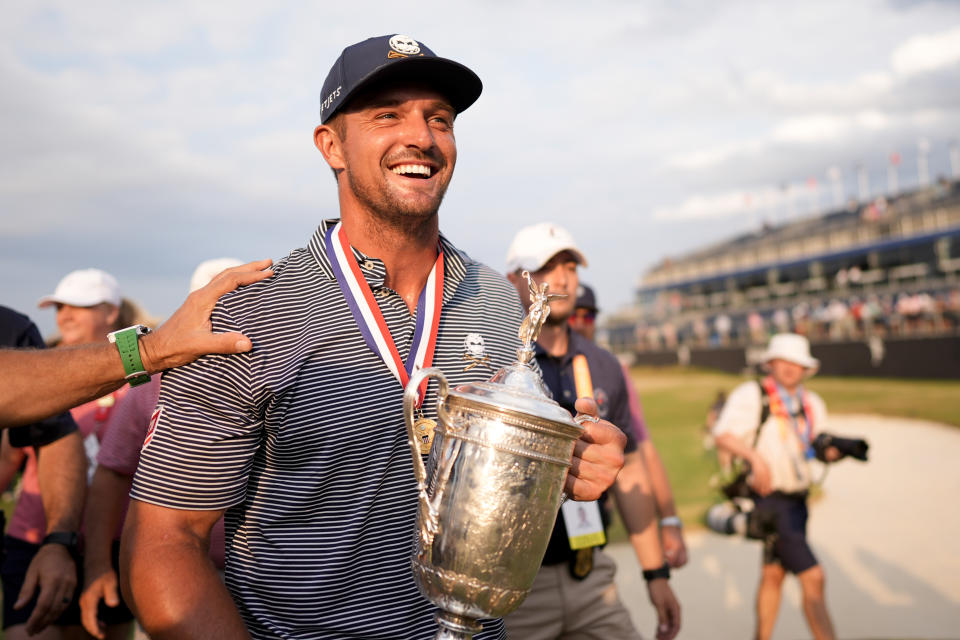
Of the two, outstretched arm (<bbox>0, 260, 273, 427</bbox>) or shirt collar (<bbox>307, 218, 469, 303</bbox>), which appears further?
shirt collar (<bbox>307, 218, 469, 303</bbox>)

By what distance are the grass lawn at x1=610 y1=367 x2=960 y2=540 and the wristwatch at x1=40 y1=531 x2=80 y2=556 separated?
9.16 m

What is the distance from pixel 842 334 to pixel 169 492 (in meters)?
36.8

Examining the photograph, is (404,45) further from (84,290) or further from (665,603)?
(84,290)

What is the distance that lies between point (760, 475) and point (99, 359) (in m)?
5.44

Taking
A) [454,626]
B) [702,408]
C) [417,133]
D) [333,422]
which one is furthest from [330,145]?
[702,408]

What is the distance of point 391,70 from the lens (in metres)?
2.28

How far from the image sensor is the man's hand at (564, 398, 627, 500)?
6.99 feet

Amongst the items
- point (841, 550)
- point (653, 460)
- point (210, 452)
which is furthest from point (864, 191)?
point (210, 452)

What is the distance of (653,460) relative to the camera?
17.3 feet

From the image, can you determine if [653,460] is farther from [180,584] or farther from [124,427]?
[180,584]

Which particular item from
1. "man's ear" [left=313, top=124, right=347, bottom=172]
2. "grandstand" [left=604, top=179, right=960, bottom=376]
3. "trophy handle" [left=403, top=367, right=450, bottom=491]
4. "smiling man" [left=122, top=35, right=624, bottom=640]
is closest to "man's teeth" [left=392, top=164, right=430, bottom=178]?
"smiling man" [left=122, top=35, right=624, bottom=640]

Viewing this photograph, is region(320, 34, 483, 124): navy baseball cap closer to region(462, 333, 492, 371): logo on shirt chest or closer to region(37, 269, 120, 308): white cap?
region(462, 333, 492, 371): logo on shirt chest

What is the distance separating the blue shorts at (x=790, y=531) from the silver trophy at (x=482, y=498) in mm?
5310

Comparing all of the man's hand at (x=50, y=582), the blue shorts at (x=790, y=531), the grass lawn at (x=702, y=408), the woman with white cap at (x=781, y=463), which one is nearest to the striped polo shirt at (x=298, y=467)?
the man's hand at (x=50, y=582)
